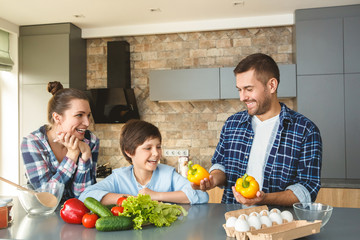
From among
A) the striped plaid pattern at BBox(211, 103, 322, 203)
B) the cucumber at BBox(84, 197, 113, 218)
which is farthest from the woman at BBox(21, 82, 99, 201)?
the striped plaid pattern at BBox(211, 103, 322, 203)

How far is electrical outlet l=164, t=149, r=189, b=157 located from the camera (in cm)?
442

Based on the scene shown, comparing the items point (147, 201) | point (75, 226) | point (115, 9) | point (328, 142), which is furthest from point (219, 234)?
point (115, 9)

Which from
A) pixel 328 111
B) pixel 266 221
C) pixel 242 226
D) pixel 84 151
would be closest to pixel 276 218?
pixel 266 221

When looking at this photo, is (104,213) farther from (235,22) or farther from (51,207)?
(235,22)

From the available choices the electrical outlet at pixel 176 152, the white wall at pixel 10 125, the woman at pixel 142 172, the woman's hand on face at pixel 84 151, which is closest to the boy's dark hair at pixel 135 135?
the woman at pixel 142 172

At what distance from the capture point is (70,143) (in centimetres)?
192

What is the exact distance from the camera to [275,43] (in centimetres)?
426

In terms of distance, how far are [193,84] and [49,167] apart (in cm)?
242

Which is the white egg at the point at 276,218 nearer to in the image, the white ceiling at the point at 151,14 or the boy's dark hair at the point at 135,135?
the boy's dark hair at the point at 135,135

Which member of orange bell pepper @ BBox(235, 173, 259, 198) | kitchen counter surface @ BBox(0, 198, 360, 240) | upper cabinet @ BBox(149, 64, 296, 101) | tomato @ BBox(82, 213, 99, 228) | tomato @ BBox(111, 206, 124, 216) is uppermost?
upper cabinet @ BBox(149, 64, 296, 101)

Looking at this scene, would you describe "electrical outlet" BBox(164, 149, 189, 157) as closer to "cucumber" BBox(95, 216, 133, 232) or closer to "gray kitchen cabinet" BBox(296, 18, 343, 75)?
"gray kitchen cabinet" BBox(296, 18, 343, 75)

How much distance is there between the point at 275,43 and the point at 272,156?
2630 mm

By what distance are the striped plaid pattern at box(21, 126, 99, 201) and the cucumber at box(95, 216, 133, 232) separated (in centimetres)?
60

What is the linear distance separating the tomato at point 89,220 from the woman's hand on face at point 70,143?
59 cm
